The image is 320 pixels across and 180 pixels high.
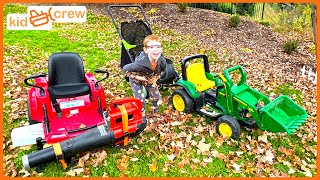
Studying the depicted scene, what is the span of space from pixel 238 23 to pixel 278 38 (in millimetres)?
1669

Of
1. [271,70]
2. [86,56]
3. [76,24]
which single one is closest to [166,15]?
[76,24]

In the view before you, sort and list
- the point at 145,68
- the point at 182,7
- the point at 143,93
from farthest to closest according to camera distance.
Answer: the point at 182,7 → the point at 143,93 → the point at 145,68

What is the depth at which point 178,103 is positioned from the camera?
5637mm

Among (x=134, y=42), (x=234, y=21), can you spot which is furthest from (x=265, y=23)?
(x=134, y=42)

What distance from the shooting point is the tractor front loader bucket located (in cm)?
438

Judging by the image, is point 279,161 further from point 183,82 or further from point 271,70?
point 271,70

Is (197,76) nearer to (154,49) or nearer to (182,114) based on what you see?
(182,114)

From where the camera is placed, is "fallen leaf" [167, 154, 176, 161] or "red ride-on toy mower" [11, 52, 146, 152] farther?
"fallen leaf" [167, 154, 176, 161]

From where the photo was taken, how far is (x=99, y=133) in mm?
4000

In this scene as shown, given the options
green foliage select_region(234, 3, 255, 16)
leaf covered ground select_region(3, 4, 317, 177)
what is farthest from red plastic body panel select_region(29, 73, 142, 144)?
green foliage select_region(234, 3, 255, 16)

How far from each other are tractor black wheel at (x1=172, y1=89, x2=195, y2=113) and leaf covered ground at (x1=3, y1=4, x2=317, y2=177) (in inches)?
5.1

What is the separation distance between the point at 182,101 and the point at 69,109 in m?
2.03

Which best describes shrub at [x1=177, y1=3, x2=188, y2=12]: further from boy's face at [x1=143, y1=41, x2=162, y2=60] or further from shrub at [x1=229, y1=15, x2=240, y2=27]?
boy's face at [x1=143, y1=41, x2=162, y2=60]

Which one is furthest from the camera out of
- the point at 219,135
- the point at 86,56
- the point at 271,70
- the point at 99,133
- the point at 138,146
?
the point at 86,56
